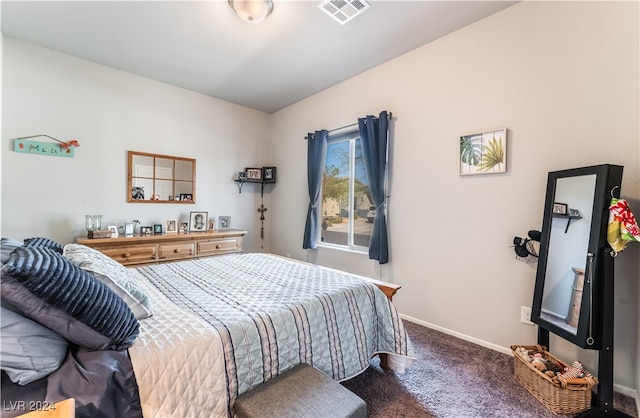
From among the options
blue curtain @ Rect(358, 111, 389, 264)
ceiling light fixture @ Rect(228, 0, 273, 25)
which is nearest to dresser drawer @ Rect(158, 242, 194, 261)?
blue curtain @ Rect(358, 111, 389, 264)

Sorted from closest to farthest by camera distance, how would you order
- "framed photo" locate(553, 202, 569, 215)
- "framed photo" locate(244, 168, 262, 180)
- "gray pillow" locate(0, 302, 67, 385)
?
1. "gray pillow" locate(0, 302, 67, 385)
2. "framed photo" locate(553, 202, 569, 215)
3. "framed photo" locate(244, 168, 262, 180)

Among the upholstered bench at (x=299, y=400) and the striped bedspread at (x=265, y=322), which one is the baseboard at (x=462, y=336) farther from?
the upholstered bench at (x=299, y=400)

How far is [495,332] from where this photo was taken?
87.2 inches

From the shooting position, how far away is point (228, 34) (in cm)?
246

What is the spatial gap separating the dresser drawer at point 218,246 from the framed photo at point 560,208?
3.36 m

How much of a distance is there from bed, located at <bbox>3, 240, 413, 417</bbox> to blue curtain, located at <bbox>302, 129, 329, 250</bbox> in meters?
1.59

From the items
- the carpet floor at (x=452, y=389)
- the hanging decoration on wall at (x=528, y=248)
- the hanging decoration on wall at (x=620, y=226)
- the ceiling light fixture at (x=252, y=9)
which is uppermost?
the ceiling light fixture at (x=252, y=9)

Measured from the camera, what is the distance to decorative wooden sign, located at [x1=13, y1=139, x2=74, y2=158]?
8.53 ft

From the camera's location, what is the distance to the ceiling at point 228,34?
2.15m

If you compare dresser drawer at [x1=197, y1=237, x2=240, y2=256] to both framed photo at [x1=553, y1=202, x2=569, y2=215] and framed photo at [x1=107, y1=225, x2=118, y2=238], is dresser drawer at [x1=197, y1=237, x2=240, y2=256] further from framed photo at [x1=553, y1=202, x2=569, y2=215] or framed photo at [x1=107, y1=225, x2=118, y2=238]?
framed photo at [x1=553, y1=202, x2=569, y2=215]

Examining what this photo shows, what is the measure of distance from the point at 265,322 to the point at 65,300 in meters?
0.76

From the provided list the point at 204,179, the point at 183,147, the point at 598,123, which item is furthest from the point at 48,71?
the point at 598,123

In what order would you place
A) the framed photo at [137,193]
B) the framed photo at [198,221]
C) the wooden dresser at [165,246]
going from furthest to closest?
the framed photo at [198,221] → the framed photo at [137,193] → the wooden dresser at [165,246]

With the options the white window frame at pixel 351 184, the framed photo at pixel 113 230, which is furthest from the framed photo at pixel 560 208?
the framed photo at pixel 113 230
